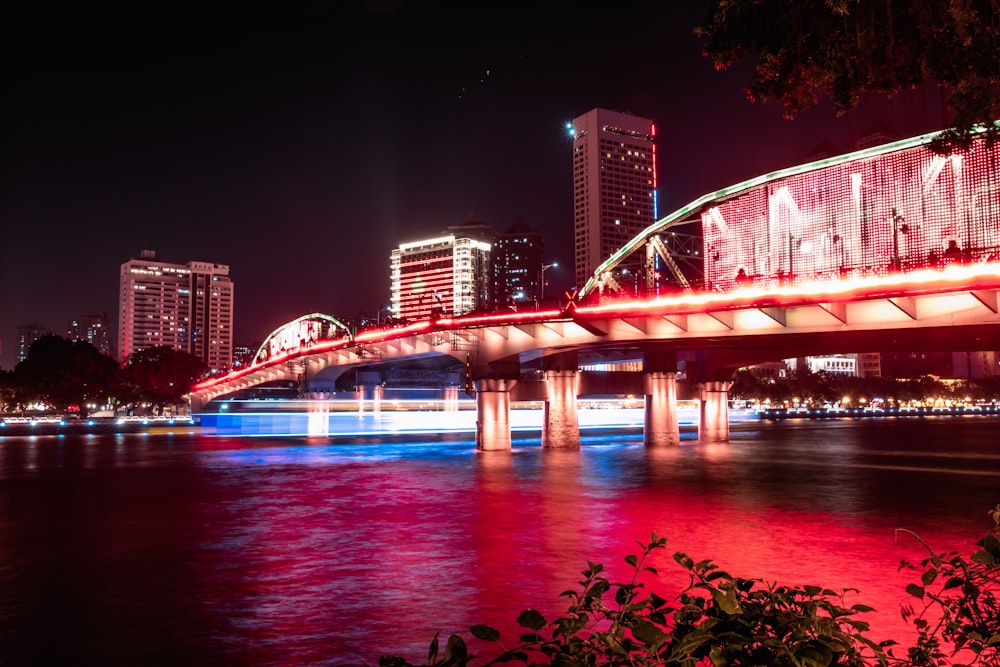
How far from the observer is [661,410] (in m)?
76.7

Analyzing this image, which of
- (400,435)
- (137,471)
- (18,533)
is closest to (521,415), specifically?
(400,435)

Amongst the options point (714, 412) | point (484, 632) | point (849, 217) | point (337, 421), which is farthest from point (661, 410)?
point (484, 632)

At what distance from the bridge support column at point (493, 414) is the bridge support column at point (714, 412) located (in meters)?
25.9

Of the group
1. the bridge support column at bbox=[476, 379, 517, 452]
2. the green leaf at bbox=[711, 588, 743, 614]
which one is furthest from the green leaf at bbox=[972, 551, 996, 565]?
the bridge support column at bbox=[476, 379, 517, 452]

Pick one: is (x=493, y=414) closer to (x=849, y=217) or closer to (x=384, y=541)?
(x=849, y=217)

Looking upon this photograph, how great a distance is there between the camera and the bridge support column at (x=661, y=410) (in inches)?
2985

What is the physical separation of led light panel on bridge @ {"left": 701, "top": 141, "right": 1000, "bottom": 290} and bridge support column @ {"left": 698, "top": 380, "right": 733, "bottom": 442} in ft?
67.2

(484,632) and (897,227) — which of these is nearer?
(484,632)

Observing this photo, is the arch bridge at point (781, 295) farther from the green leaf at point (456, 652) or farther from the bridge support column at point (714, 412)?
the green leaf at point (456, 652)

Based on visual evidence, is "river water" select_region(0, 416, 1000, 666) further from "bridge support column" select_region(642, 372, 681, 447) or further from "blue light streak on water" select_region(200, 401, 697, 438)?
"blue light streak on water" select_region(200, 401, 697, 438)

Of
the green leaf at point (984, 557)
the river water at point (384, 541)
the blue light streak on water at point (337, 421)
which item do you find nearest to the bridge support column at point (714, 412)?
the blue light streak on water at point (337, 421)

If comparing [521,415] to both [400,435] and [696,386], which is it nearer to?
[400,435]

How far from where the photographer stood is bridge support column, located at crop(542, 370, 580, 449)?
226ft

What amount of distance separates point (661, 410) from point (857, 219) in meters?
27.4
